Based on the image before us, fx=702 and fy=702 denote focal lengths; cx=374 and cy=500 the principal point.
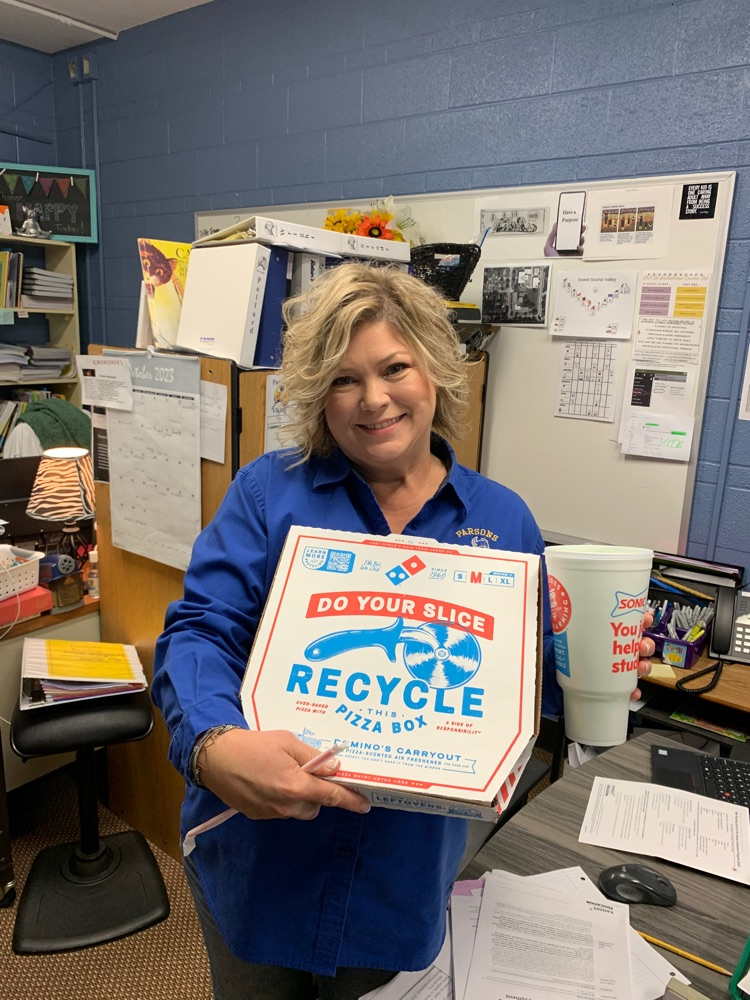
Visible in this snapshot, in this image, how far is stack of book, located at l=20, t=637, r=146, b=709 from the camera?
195 cm

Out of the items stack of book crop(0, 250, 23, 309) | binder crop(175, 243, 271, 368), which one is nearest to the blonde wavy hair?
binder crop(175, 243, 271, 368)

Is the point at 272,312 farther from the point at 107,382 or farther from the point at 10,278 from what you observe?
the point at 10,278

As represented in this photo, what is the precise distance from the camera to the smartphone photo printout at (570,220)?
253 centimetres

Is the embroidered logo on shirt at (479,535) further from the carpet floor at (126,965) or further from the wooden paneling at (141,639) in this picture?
the carpet floor at (126,965)

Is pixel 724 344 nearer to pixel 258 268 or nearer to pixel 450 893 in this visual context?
pixel 258 268

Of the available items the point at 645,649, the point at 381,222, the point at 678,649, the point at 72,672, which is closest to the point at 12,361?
the point at 381,222

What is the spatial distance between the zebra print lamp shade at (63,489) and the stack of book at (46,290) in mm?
2323

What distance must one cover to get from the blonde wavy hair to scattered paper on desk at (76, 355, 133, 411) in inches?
39.1

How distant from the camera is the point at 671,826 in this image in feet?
3.86

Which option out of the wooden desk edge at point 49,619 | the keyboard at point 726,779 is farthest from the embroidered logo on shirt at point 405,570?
the wooden desk edge at point 49,619

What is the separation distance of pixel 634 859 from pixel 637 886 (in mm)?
76

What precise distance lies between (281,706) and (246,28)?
12.0 feet

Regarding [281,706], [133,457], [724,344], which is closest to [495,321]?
[724,344]

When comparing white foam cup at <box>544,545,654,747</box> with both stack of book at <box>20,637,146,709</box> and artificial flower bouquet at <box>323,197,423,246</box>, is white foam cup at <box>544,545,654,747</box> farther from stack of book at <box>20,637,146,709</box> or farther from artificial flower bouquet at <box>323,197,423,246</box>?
artificial flower bouquet at <box>323,197,423,246</box>
